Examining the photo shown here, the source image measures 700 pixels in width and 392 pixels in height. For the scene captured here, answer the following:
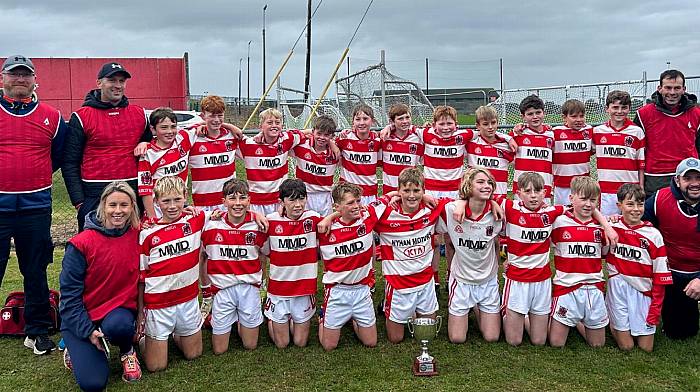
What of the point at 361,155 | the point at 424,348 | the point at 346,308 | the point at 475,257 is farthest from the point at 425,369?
the point at 361,155

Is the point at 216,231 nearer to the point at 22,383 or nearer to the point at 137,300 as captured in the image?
the point at 137,300

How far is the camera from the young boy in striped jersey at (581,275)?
14.9 feet

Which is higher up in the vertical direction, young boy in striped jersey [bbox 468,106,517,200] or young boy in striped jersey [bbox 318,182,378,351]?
young boy in striped jersey [bbox 468,106,517,200]

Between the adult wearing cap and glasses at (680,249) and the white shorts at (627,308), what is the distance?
321 mm

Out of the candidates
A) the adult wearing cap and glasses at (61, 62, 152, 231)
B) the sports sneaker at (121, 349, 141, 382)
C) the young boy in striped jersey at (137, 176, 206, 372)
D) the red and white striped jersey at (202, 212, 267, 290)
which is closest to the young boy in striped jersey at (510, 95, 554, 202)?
the red and white striped jersey at (202, 212, 267, 290)

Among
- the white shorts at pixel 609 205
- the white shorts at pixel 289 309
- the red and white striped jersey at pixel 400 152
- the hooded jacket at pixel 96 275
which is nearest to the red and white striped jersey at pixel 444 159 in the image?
the red and white striped jersey at pixel 400 152

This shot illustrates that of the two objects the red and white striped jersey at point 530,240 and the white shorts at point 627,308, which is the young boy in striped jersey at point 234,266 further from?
the white shorts at point 627,308

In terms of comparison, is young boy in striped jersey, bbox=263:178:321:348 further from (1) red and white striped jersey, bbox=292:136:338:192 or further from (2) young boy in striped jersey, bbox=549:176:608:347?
(2) young boy in striped jersey, bbox=549:176:608:347

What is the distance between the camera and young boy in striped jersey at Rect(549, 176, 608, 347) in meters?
4.55

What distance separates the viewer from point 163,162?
17.0 ft

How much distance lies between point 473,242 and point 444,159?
140 centimetres

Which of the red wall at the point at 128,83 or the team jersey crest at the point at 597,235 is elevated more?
the red wall at the point at 128,83

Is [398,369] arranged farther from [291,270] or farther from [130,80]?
[130,80]

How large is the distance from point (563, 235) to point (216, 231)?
2641 millimetres
